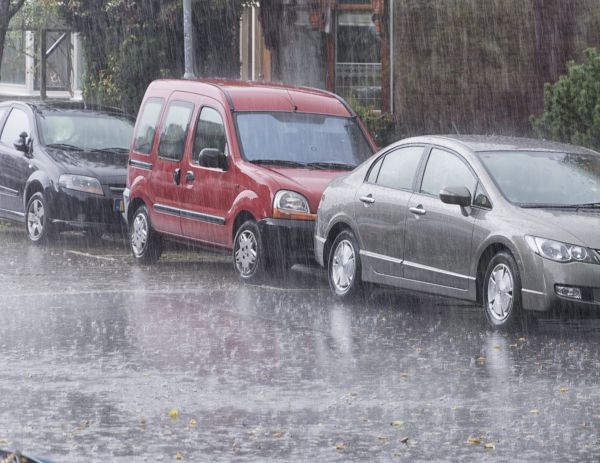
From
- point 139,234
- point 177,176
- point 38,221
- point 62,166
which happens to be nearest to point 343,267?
point 177,176

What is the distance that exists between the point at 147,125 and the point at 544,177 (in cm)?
602

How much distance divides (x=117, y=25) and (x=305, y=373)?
19203 millimetres

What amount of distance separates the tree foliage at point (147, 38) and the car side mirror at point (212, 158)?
11.7m

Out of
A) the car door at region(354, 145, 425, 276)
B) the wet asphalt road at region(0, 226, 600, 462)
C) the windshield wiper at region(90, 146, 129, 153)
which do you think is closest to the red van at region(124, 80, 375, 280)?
the wet asphalt road at region(0, 226, 600, 462)

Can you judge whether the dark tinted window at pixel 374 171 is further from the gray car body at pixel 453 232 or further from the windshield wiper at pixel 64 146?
the windshield wiper at pixel 64 146

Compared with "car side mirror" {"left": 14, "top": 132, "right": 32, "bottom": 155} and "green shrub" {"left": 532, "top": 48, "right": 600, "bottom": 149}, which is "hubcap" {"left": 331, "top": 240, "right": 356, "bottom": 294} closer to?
"green shrub" {"left": 532, "top": 48, "right": 600, "bottom": 149}

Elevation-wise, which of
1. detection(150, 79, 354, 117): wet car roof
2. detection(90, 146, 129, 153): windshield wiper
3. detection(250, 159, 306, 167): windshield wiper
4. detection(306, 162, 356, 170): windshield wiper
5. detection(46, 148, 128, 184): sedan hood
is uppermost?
detection(150, 79, 354, 117): wet car roof

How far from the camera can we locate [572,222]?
38.3 ft

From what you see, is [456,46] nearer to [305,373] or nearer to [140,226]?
[140,226]

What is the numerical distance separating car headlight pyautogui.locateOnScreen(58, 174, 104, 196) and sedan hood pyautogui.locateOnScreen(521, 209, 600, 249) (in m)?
8.09

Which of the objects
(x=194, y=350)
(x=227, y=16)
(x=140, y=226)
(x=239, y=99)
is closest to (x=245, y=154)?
(x=239, y=99)

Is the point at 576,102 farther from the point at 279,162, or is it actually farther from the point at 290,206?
the point at 290,206

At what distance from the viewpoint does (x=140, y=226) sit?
17250 mm

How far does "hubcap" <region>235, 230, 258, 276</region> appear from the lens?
49.4 feet
